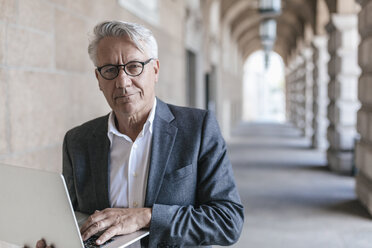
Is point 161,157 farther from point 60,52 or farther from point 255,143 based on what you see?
point 255,143

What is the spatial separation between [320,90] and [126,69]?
1047cm

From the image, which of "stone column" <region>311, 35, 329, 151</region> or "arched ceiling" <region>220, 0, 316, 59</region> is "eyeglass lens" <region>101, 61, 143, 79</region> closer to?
"arched ceiling" <region>220, 0, 316, 59</region>

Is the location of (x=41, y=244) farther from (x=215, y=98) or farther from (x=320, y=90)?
(x=215, y=98)

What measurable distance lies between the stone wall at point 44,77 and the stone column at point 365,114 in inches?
120

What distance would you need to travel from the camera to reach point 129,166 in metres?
1.79

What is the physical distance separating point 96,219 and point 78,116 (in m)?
1.89

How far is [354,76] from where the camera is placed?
27.0 feet

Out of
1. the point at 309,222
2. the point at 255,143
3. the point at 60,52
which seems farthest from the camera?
the point at 255,143

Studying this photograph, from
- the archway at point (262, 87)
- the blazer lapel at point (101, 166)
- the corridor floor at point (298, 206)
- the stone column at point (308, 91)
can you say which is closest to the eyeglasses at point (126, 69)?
the blazer lapel at point (101, 166)

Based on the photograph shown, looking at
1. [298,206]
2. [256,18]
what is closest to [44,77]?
[298,206]

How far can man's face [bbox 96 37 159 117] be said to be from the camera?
168cm

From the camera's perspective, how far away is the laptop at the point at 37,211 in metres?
1.30

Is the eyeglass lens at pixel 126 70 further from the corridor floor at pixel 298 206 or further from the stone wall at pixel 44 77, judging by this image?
the corridor floor at pixel 298 206

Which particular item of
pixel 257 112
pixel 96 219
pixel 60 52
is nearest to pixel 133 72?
pixel 96 219
